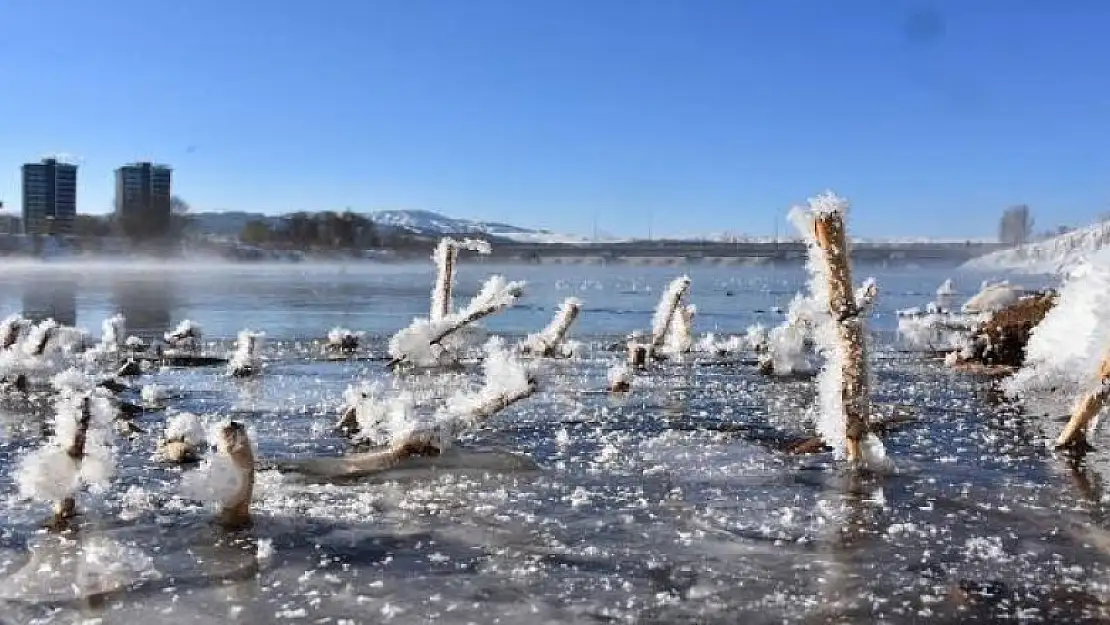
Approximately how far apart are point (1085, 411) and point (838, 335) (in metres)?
3.66

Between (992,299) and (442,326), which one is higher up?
(992,299)

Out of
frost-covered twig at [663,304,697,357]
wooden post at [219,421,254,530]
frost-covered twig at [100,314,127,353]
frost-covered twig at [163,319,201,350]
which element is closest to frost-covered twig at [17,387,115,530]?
wooden post at [219,421,254,530]

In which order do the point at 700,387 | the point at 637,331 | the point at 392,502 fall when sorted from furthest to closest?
the point at 637,331 < the point at 700,387 < the point at 392,502

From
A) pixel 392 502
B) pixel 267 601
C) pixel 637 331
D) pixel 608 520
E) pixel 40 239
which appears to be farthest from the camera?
pixel 40 239

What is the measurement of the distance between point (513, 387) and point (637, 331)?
27.7m

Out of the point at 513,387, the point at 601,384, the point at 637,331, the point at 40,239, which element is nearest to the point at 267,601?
the point at 513,387

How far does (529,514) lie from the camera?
9.65 meters

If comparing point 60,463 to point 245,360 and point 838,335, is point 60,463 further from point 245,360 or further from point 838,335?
point 245,360

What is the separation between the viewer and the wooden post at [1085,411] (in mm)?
11750

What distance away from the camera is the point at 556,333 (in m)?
26.8

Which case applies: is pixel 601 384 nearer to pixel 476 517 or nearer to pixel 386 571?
pixel 476 517

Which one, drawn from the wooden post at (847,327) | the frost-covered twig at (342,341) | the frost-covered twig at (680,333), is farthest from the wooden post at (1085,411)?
the frost-covered twig at (342,341)

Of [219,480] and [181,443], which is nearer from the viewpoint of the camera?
[219,480]

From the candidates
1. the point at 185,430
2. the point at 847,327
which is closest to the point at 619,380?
the point at 847,327
